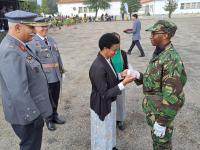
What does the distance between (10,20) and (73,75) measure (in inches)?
245

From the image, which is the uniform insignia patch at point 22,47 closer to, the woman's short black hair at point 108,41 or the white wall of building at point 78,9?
the woman's short black hair at point 108,41

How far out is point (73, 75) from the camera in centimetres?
910

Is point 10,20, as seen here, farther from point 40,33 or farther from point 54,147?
point 54,147

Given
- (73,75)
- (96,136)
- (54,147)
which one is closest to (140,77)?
(96,136)

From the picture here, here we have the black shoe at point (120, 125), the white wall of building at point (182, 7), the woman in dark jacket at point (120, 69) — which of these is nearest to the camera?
the woman in dark jacket at point (120, 69)

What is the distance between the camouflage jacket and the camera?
2.95 metres

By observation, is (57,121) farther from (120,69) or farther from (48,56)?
(120,69)

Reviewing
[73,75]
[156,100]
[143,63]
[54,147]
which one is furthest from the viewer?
[143,63]

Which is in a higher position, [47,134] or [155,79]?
[155,79]

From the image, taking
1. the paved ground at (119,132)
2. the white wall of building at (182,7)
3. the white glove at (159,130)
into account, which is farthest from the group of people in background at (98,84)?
the white wall of building at (182,7)

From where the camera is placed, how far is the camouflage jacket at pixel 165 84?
9.66 ft

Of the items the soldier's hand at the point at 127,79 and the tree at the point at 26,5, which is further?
the tree at the point at 26,5

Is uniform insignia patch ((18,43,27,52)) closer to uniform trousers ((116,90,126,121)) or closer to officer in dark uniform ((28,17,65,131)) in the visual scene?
officer in dark uniform ((28,17,65,131))

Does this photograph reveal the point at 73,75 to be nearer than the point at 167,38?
No
